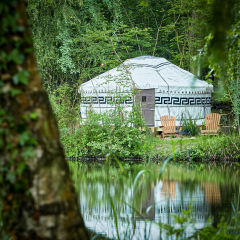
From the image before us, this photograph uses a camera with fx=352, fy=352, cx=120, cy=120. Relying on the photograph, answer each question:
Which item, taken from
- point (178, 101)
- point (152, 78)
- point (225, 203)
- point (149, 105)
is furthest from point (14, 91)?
point (178, 101)

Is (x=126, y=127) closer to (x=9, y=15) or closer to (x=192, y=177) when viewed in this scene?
(x=192, y=177)

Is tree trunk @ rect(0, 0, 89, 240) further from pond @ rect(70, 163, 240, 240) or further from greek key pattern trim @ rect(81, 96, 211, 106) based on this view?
greek key pattern trim @ rect(81, 96, 211, 106)

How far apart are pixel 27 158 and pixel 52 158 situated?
100mm

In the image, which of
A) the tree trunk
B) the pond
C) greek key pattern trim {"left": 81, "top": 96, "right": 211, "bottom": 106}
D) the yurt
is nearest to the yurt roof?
the yurt

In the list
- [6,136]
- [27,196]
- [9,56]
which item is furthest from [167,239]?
[9,56]

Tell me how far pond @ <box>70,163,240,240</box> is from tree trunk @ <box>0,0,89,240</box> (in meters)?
0.73

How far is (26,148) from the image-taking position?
1386 mm

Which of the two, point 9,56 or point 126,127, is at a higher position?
point 9,56

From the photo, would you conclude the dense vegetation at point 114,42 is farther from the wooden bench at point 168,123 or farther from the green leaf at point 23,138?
the wooden bench at point 168,123

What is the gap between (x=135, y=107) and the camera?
331 inches

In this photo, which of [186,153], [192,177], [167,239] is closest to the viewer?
[167,239]

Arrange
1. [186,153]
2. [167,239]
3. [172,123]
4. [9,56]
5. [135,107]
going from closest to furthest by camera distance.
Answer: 1. [9,56]
2. [167,239]
3. [186,153]
4. [135,107]
5. [172,123]

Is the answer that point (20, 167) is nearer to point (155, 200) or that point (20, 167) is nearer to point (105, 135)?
point (155, 200)

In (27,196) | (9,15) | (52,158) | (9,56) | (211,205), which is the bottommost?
(211,205)
